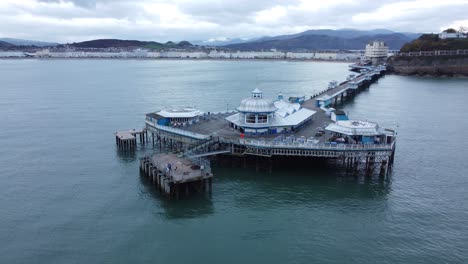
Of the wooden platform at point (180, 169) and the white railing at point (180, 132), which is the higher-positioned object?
the white railing at point (180, 132)

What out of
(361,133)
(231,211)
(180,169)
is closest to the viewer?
(231,211)

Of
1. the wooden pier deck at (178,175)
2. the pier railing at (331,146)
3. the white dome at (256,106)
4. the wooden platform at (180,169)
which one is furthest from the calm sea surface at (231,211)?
the white dome at (256,106)

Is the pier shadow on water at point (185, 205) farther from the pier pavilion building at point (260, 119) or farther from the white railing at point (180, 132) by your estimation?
the pier pavilion building at point (260, 119)

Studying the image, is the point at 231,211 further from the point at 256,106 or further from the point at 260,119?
the point at 256,106

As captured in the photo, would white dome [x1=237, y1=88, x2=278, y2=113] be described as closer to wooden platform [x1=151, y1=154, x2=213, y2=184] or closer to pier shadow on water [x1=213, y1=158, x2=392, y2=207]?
pier shadow on water [x1=213, y1=158, x2=392, y2=207]

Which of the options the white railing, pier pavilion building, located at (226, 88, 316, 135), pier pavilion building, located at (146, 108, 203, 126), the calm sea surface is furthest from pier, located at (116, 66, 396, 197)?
the calm sea surface

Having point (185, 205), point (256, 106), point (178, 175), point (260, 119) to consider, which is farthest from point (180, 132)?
point (185, 205)

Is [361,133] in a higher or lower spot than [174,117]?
higher

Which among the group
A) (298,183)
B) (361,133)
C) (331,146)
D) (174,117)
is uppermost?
(361,133)

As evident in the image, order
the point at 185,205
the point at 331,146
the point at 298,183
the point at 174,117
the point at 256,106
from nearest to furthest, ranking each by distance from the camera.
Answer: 1. the point at 185,205
2. the point at 298,183
3. the point at 331,146
4. the point at 256,106
5. the point at 174,117

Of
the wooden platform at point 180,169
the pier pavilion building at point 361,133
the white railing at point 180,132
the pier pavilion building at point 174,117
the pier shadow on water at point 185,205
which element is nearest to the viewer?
the pier shadow on water at point 185,205

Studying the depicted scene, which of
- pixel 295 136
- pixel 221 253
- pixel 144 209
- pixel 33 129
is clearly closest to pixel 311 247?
pixel 221 253

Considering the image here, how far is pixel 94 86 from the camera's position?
157 metres

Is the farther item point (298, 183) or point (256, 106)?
point (256, 106)
